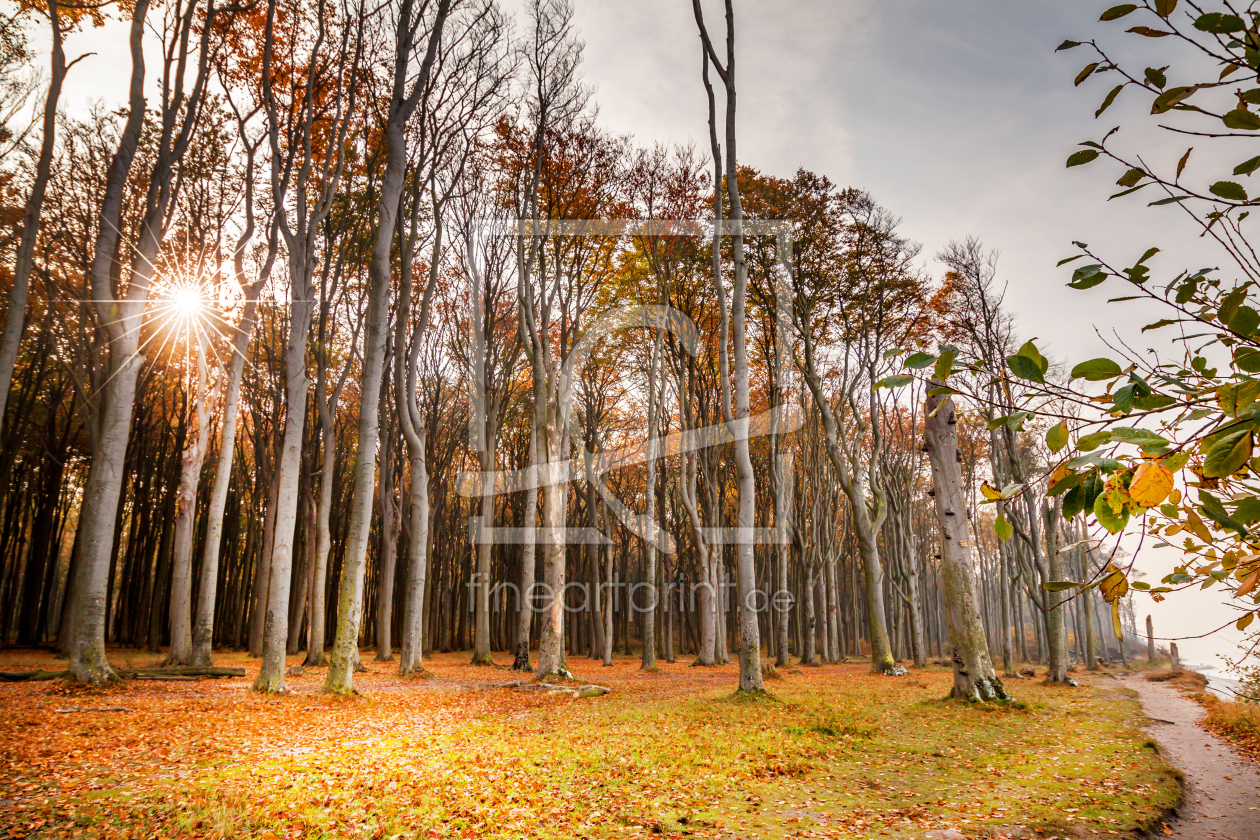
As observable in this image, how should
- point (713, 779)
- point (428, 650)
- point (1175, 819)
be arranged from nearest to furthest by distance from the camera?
point (1175, 819) → point (713, 779) → point (428, 650)

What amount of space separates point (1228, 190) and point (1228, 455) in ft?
2.48

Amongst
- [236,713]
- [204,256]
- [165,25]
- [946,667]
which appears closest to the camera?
[236,713]

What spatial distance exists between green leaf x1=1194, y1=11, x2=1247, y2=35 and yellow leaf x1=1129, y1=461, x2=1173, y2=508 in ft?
2.74

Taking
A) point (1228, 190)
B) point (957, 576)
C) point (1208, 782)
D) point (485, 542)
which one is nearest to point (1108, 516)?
point (1228, 190)

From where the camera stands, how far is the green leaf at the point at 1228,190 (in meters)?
1.19

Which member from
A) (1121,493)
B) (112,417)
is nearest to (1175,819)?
(1121,493)

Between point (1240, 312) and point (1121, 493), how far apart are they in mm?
361

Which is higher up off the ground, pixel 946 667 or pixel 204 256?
pixel 204 256

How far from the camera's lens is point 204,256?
12188mm

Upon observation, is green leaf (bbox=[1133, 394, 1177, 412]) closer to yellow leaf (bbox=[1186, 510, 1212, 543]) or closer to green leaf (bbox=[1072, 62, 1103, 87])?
yellow leaf (bbox=[1186, 510, 1212, 543])

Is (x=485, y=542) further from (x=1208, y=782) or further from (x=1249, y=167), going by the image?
(x=1249, y=167)

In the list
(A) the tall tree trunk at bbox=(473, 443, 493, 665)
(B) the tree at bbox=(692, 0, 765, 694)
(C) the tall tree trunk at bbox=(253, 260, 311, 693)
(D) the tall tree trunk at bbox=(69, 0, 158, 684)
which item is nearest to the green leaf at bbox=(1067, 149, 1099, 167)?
(B) the tree at bbox=(692, 0, 765, 694)

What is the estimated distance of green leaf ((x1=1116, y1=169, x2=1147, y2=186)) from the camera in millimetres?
1323

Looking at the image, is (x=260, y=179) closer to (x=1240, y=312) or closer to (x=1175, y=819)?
(x=1240, y=312)
